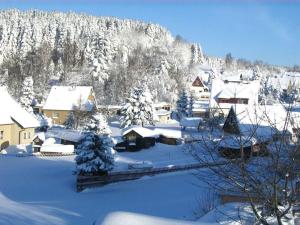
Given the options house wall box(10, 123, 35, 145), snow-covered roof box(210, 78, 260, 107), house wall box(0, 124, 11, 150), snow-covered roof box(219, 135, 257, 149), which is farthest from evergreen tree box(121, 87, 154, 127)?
snow-covered roof box(219, 135, 257, 149)

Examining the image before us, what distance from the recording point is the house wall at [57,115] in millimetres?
60531

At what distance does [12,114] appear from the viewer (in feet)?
136

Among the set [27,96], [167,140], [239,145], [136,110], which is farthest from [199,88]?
[239,145]

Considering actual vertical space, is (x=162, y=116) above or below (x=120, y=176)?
above

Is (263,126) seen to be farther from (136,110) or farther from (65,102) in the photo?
(65,102)

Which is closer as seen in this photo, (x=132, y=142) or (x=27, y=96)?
(x=132, y=142)

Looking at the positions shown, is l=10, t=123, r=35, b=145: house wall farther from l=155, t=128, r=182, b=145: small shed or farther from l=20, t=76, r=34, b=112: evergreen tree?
l=20, t=76, r=34, b=112: evergreen tree

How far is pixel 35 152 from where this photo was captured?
124 ft

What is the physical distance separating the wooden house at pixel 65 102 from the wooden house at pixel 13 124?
A: 16.5 meters

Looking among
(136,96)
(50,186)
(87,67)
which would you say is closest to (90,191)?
(50,186)

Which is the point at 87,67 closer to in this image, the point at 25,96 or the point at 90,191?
the point at 25,96

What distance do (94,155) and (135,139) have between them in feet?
39.0

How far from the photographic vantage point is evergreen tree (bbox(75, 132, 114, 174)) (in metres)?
28.4

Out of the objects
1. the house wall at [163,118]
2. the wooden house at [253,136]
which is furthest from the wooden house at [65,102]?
the wooden house at [253,136]
